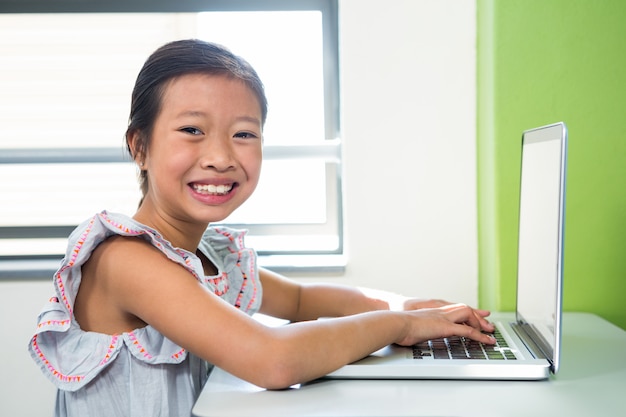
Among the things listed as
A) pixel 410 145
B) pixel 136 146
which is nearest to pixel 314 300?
pixel 136 146

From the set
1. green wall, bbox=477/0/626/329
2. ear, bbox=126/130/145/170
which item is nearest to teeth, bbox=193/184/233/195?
ear, bbox=126/130/145/170

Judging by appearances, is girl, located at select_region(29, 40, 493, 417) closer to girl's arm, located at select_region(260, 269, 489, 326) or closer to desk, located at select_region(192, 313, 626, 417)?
desk, located at select_region(192, 313, 626, 417)

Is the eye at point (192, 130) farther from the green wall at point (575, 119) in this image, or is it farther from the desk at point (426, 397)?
the green wall at point (575, 119)

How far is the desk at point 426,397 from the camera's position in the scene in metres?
0.86

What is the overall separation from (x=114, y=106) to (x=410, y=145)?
→ 0.89 metres

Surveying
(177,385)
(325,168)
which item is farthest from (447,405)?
(325,168)

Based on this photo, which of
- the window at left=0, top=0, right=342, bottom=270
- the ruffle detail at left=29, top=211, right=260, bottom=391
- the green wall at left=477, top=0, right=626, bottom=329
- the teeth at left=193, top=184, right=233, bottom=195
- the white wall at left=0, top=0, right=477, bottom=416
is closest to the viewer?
the ruffle detail at left=29, top=211, right=260, bottom=391

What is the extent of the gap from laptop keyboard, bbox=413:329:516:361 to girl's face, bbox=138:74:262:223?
1.22 ft

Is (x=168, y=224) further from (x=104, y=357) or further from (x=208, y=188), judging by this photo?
(x=104, y=357)

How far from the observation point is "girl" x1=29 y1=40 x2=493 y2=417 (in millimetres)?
965

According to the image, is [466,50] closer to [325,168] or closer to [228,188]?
[325,168]

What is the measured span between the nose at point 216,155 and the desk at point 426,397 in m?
0.31

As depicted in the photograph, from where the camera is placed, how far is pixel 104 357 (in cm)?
108

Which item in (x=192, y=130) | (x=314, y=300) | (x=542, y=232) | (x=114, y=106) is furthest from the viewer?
(x=114, y=106)
